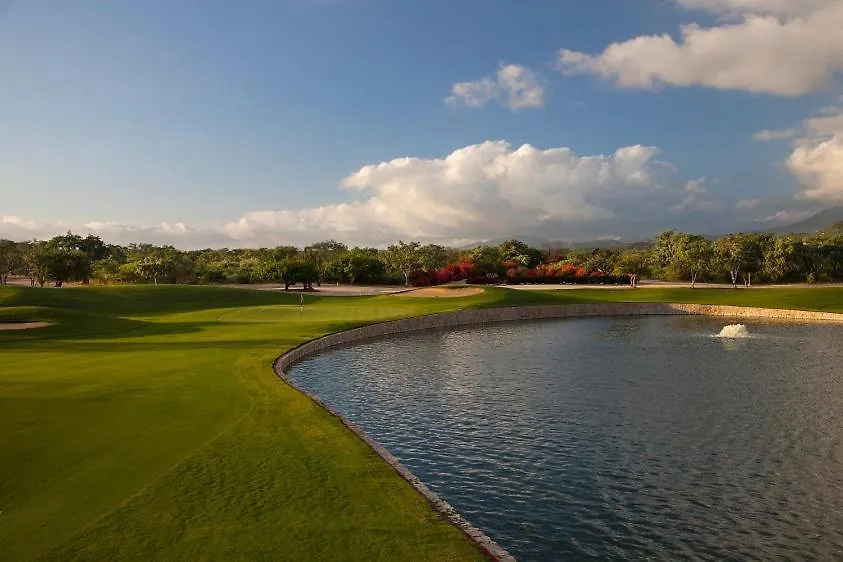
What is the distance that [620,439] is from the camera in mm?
18859

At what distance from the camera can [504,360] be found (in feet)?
114

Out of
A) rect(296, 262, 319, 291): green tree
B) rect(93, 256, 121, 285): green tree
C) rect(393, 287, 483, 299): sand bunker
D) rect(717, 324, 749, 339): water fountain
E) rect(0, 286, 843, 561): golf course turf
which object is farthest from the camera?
rect(93, 256, 121, 285): green tree

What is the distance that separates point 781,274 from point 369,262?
7853 cm

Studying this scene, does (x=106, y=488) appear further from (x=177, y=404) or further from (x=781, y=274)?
(x=781, y=274)

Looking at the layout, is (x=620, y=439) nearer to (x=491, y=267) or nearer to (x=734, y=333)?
(x=734, y=333)

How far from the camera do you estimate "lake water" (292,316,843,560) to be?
1238 centimetres

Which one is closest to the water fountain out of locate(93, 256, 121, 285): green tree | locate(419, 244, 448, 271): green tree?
locate(419, 244, 448, 271): green tree

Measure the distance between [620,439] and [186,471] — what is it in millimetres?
13483

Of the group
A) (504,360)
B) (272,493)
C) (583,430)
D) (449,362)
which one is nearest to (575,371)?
(504,360)

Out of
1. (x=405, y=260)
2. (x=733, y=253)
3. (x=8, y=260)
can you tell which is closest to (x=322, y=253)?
(x=405, y=260)

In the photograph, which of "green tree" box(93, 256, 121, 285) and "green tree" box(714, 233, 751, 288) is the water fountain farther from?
"green tree" box(93, 256, 121, 285)

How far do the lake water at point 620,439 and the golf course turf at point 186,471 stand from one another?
2.80 metres

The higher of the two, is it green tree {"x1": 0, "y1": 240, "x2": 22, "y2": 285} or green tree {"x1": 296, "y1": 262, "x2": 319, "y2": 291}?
green tree {"x1": 0, "y1": 240, "x2": 22, "y2": 285}

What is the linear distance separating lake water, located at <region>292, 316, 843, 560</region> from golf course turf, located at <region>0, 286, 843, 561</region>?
2.80 m
